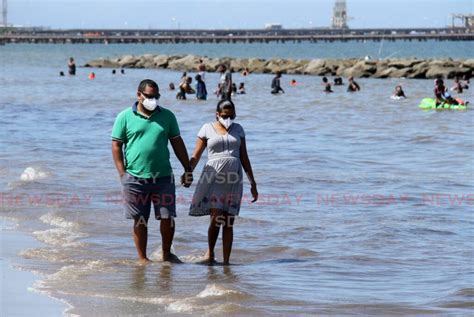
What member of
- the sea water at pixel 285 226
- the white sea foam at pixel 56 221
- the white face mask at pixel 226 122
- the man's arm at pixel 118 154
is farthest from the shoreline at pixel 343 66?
the man's arm at pixel 118 154

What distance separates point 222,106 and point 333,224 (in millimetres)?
3247

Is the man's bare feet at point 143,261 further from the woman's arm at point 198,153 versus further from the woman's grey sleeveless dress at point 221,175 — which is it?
the woman's arm at point 198,153

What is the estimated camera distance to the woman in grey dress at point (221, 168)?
8742 millimetres

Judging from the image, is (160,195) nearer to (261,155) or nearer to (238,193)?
(238,193)

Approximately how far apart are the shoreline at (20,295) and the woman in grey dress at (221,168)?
1.54m

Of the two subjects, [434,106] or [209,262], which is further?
[434,106]

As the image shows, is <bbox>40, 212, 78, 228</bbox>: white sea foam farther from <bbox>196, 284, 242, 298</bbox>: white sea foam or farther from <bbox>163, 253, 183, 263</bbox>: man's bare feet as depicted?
<bbox>196, 284, 242, 298</bbox>: white sea foam

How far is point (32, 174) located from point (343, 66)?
45858 mm

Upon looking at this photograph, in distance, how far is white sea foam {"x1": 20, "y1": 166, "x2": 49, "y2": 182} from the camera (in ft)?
48.1

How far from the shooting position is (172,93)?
39.9 metres

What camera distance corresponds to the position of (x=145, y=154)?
8.53 metres

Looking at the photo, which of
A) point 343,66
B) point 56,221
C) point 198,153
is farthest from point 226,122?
point 343,66

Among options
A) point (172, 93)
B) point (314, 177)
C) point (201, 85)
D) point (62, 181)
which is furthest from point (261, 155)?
point (172, 93)

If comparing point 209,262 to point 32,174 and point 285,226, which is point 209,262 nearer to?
point 285,226
